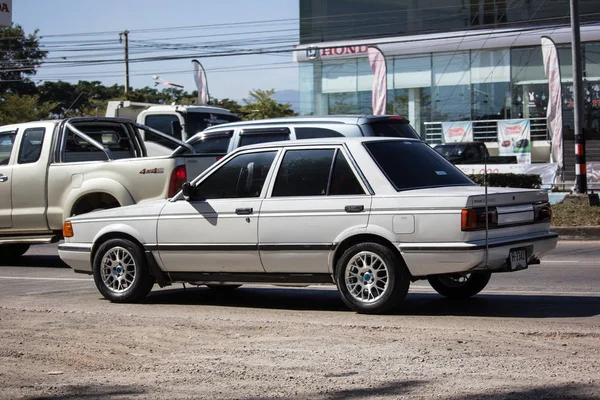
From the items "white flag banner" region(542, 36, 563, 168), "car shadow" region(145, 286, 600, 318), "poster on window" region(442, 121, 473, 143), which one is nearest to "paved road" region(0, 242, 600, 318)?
"car shadow" region(145, 286, 600, 318)

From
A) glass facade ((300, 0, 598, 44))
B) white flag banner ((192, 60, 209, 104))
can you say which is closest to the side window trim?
white flag banner ((192, 60, 209, 104))

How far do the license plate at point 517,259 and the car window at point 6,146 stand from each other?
8.49 metres

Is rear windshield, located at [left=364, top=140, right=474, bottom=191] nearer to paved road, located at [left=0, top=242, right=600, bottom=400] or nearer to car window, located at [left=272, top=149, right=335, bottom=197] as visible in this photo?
car window, located at [left=272, top=149, right=335, bottom=197]

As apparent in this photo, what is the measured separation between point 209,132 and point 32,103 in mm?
30988

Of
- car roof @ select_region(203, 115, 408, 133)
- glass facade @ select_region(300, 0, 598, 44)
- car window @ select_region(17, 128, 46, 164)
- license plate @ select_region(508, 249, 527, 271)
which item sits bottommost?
license plate @ select_region(508, 249, 527, 271)

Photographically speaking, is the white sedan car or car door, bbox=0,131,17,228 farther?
car door, bbox=0,131,17,228

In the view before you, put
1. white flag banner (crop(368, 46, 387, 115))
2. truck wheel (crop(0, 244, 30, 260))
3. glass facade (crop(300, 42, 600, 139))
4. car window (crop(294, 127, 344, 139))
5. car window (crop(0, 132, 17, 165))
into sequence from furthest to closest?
white flag banner (crop(368, 46, 387, 115)), glass facade (crop(300, 42, 600, 139)), truck wheel (crop(0, 244, 30, 260)), car window (crop(0, 132, 17, 165)), car window (crop(294, 127, 344, 139))

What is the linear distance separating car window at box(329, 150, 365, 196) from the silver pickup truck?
4.07 metres

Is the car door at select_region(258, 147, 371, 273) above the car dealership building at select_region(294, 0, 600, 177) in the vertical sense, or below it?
below

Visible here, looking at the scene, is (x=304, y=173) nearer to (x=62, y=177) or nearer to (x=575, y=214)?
(x=62, y=177)

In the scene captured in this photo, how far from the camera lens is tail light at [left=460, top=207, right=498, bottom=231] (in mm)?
7809

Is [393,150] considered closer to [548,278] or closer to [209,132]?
[548,278]

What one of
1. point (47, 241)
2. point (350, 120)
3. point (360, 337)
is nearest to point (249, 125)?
point (350, 120)

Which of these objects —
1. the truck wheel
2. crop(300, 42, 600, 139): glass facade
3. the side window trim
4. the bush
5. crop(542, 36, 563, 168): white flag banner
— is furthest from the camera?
crop(300, 42, 600, 139): glass facade
